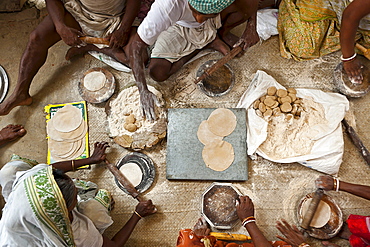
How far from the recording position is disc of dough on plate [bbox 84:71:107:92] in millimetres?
3042

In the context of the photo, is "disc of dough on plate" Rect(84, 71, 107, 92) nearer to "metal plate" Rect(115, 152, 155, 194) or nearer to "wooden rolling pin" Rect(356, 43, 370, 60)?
"metal plate" Rect(115, 152, 155, 194)

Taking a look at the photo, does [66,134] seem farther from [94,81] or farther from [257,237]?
[257,237]

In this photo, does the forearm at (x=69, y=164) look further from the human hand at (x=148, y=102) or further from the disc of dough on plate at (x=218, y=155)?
the disc of dough on plate at (x=218, y=155)

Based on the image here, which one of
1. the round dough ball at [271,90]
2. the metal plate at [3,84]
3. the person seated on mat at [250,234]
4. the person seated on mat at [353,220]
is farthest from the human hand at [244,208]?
the metal plate at [3,84]

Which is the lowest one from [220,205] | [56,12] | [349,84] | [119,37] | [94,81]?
[220,205]

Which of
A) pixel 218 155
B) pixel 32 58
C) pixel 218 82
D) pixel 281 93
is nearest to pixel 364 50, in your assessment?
pixel 281 93

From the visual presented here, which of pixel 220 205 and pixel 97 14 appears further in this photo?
pixel 97 14

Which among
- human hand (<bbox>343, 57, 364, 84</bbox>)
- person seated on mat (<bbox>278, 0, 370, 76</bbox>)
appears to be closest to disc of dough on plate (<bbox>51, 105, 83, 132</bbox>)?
person seated on mat (<bbox>278, 0, 370, 76</bbox>)

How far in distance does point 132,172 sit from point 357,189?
1980 millimetres

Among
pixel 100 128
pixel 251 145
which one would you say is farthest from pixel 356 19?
pixel 100 128

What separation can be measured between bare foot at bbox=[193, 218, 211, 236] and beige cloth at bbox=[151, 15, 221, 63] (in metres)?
1.59

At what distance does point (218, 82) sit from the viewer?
3.05m

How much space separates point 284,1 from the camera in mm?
3051

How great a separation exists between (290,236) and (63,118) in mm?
2397
